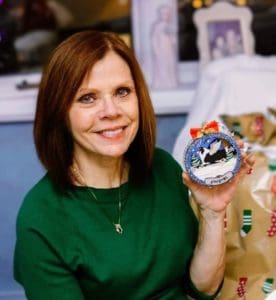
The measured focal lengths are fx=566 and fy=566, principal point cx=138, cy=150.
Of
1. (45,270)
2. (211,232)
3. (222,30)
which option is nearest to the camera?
(45,270)

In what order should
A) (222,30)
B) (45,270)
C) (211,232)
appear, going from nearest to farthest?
(45,270), (211,232), (222,30)

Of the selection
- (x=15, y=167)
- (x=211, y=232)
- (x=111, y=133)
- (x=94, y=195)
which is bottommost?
(x=15, y=167)

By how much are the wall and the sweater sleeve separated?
104 cm

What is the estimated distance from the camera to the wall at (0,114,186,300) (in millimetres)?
2070

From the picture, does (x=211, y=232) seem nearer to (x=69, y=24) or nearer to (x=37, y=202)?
(x=37, y=202)

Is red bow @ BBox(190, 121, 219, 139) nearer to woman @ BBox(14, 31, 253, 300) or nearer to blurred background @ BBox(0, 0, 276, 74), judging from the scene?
woman @ BBox(14, 31, 253, 300)

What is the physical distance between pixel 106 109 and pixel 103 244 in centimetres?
26

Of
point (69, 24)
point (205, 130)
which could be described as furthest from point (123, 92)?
point (69, 24)

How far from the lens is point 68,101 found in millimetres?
1055

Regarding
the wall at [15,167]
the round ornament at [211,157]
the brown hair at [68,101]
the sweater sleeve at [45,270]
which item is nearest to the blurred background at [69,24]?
the wall at [15,167]

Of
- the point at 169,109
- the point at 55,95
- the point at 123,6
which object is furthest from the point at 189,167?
the point at 123,6

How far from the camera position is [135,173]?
1204 mm

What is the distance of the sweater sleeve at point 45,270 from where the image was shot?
104 cm

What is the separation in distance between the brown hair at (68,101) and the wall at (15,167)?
0.88m
